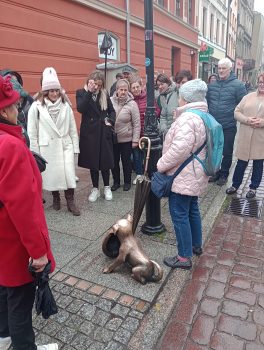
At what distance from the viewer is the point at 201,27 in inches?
874

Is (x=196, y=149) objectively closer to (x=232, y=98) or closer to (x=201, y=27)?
(x=232, y=98)

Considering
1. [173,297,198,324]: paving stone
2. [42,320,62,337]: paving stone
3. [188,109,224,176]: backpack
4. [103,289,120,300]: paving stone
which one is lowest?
[173,297,198,324]: paving stone

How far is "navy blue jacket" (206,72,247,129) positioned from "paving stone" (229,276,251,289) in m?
3.05

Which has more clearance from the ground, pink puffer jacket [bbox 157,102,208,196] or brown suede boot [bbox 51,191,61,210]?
pink puffer jacket [bbox 157,102,208,196]

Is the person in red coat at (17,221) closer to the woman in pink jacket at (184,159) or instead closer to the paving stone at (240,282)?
the woman in pink jacket at (184,159)

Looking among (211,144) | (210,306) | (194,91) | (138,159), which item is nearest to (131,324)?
(210,306)

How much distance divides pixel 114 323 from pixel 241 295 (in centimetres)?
114

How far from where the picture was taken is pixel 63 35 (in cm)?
810

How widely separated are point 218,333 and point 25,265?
1516 mm

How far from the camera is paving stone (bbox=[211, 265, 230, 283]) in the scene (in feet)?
10.1

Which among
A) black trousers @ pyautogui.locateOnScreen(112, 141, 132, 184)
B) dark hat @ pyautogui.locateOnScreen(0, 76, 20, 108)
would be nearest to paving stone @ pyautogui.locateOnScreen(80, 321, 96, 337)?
dark hat @ pyautogui.locateOnScreen(0, 76, 20, 108)

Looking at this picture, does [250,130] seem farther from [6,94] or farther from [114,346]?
[6,94]

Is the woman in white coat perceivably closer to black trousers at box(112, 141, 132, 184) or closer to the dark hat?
black trousers at box(112, 141, 132, 184)

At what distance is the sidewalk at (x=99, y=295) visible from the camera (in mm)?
2355
